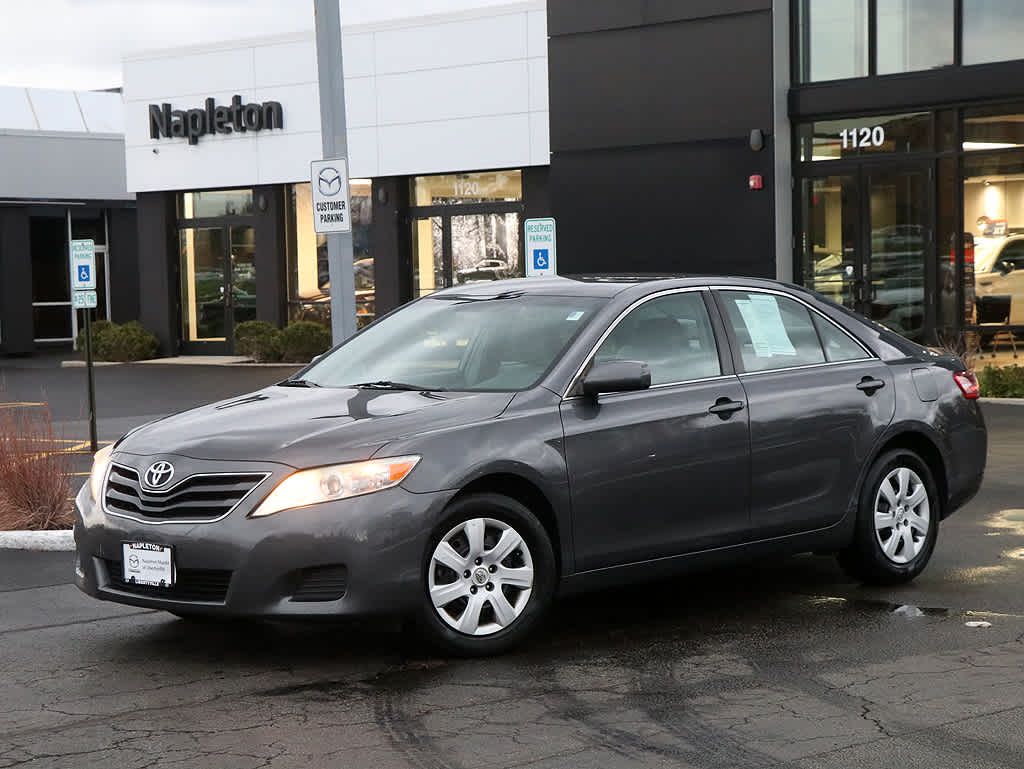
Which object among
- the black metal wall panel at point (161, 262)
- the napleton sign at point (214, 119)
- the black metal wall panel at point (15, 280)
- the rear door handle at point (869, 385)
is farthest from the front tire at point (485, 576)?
the black metal wall panel at point (15, 280)

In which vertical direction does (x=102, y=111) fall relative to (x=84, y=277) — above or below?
above

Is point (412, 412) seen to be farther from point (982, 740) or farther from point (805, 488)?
point (982, 740)

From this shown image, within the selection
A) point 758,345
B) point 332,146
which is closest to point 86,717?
point 758,345

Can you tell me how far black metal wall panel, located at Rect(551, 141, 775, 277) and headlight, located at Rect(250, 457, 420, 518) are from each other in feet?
58.9

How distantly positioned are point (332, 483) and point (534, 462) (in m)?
0.91

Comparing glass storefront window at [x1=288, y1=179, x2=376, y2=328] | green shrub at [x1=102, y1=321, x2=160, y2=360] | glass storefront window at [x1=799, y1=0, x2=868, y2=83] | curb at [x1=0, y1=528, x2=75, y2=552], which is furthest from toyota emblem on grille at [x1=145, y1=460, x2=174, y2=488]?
green shrub at [x1=102, y1=321, x2=160, y2=360]

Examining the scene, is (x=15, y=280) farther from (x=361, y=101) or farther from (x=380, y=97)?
(x=380, y=97)

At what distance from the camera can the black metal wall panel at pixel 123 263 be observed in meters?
41.4

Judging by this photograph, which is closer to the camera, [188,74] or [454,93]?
[454,93]

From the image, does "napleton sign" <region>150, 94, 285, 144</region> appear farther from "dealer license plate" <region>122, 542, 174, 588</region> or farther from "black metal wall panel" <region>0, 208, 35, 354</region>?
"dealer license plate" <region>122, 542, 174, 588</region>

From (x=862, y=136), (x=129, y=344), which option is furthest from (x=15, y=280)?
(x=862, y=136)

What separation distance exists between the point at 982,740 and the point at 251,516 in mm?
2869

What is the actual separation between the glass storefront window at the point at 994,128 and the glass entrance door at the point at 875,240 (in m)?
0.82

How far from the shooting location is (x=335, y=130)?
42.9 feet
